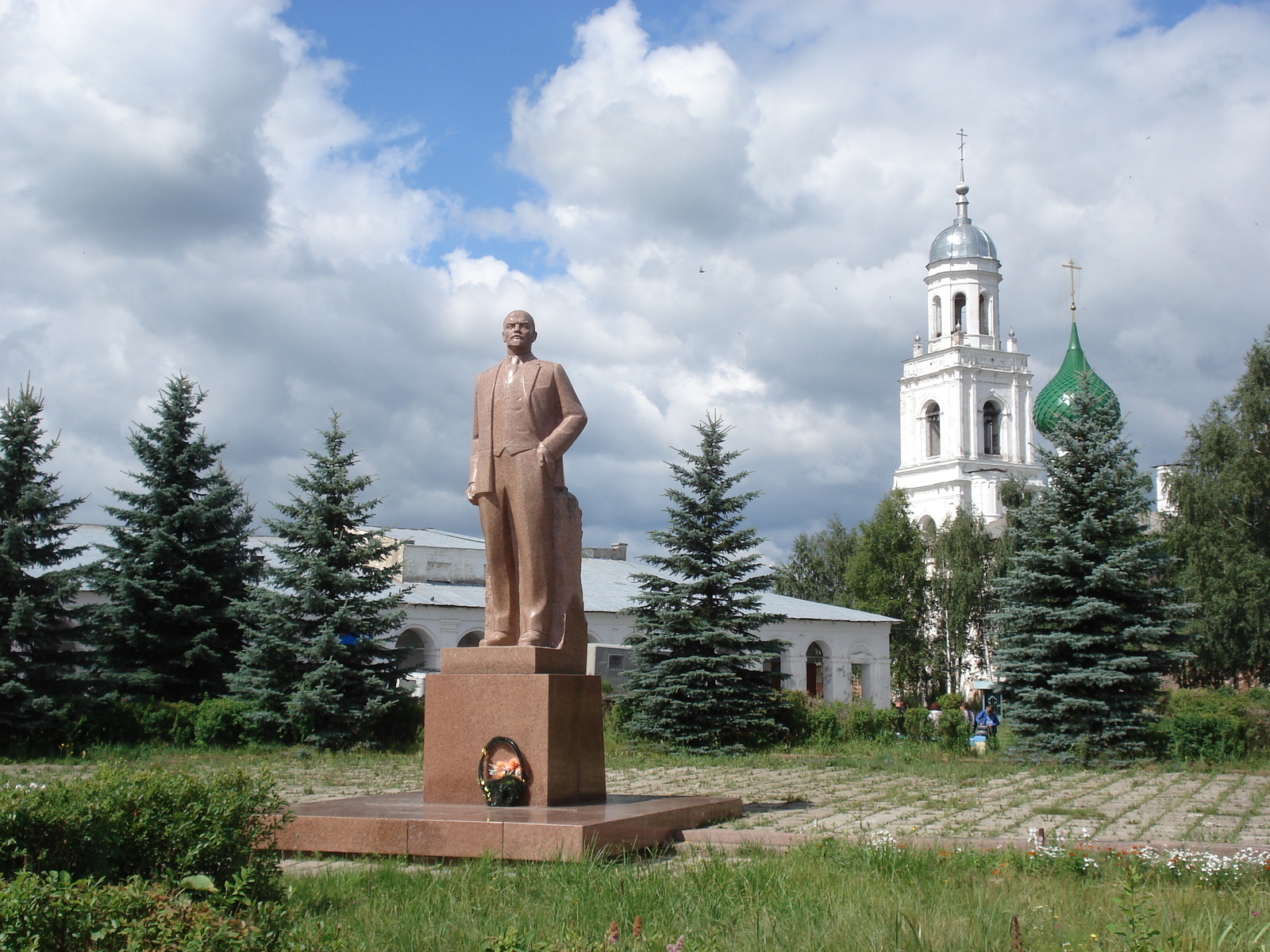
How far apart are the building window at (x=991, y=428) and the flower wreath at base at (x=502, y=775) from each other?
43.2m

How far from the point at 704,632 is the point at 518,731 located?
10627mm

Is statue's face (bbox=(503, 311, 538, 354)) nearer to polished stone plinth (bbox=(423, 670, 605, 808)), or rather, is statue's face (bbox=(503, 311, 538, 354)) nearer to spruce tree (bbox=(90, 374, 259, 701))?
polished stone plinth (bbox=(423, 670, 605, 808))

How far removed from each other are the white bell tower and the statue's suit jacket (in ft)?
131

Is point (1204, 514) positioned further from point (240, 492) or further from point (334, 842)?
point (334, 842)

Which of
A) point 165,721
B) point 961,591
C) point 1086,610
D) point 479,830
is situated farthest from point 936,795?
point 961,591

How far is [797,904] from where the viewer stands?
487cm

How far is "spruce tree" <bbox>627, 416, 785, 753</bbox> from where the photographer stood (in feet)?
58.7

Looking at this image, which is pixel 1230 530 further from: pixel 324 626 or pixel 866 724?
pixel 324 626

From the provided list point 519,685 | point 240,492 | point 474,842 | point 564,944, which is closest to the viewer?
point 564,944

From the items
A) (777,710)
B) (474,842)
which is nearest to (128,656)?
(777,710)

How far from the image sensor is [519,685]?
7.70m

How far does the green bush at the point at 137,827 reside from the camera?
171 inches

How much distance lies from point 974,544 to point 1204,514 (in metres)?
11.4

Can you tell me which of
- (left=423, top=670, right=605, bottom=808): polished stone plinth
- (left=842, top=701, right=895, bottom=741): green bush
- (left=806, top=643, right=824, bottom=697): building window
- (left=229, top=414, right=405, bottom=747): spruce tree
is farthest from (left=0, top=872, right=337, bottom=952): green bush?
(left=806, top=643, right=824, bottom=697): building window
